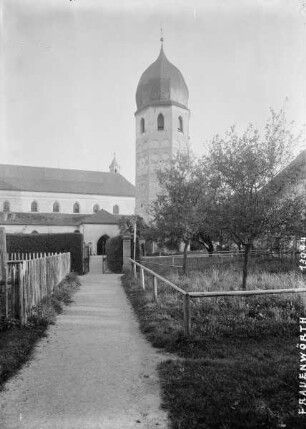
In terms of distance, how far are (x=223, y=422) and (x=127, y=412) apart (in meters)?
1.03

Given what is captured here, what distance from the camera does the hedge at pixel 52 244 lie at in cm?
2103

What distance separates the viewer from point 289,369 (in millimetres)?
4605

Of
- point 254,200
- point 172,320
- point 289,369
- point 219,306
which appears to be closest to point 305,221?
point 254,200

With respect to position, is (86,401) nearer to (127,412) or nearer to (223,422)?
(127,412)

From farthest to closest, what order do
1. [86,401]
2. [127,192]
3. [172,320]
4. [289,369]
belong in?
[127,192] < [172,320] < [289,369] < [86,401]

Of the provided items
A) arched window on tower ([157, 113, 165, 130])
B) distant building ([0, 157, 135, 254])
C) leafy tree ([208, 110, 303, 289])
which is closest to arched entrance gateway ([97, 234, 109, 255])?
distant building ([0, 157, 135, 254])

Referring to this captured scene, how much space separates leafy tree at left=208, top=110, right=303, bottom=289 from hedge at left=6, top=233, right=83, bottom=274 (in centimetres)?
Answer: 1129

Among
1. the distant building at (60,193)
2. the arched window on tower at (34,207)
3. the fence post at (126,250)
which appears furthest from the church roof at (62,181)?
the fence post at (126,250)

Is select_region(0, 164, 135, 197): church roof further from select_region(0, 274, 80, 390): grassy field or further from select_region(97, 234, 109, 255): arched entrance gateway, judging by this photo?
select_region(0, 274, 80, 390): grassy field

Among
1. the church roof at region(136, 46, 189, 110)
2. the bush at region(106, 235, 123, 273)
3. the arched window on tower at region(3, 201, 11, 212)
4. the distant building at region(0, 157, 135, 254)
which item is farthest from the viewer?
the distant building at region(0, 157, 135, 254)

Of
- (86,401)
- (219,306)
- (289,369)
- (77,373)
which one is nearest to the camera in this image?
(86,401)

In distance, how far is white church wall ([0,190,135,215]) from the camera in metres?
49.1

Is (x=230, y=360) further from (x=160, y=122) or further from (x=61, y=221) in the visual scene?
(x=61, y=221)

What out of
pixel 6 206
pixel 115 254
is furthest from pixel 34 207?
pixel 115 254
